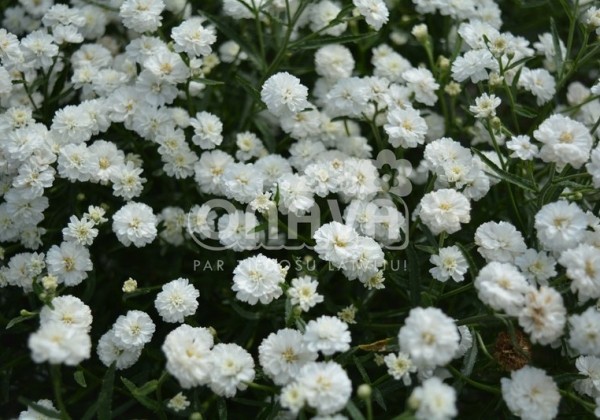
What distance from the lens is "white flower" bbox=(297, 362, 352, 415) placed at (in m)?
2.07

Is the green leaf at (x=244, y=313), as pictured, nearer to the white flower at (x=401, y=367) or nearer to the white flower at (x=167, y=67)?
the white flower at (x=401, y=367)

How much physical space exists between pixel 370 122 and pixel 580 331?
1234mm

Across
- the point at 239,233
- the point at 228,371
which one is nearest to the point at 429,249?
the point at 239,233

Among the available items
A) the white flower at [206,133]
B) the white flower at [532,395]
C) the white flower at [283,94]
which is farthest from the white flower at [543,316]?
the white flower at [206,133]

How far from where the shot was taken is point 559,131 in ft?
7.84

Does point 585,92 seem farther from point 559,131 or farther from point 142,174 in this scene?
point 142,174

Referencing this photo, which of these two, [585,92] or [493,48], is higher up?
[493,48]

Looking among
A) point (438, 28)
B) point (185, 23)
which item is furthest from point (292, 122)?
point (438, 28)

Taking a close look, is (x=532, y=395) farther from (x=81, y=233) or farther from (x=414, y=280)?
(x=81, y=233)

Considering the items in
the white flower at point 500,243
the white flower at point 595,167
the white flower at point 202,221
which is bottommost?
the white flower at point 202,221

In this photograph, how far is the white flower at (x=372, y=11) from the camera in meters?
2.92

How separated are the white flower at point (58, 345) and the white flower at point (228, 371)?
0.40m

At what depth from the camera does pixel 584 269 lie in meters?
2.19

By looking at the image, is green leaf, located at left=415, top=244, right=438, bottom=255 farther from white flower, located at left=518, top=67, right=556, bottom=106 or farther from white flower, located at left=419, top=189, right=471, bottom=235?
white flower, located at left=518, top=67, right=556, bottom=106
